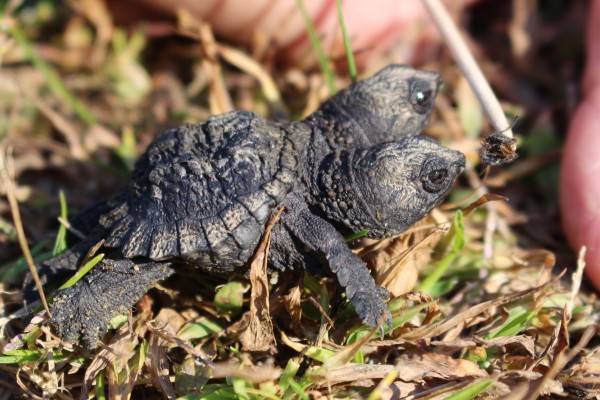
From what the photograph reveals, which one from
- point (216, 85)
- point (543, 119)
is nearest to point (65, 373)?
point (216, 85)

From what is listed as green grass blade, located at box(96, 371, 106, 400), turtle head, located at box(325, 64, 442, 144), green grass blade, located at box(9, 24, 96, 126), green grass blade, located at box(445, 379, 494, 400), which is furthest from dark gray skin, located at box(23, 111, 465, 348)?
green grass blade, located at box(9, 24, 96, 126)

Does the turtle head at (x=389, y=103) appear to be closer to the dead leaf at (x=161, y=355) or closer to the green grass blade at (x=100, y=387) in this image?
the dead leaf at (x=161, y=355)

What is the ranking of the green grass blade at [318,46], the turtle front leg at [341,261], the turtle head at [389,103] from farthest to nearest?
the green grass blade at [318,46] < the turtle head at [389,103] < the turtle front leg at [341,261]

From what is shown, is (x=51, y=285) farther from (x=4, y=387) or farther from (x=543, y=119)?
(x=543, y=119)

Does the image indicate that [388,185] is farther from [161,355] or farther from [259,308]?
[161,355]

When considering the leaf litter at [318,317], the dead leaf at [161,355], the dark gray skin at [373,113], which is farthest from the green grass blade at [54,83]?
the dead leaf at [161,355]

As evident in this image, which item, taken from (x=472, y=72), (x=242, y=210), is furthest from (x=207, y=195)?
(x=472, y=72)

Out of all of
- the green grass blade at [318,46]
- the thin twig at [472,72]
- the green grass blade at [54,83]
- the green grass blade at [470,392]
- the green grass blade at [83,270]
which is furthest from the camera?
the green grass blade at [54,83]
